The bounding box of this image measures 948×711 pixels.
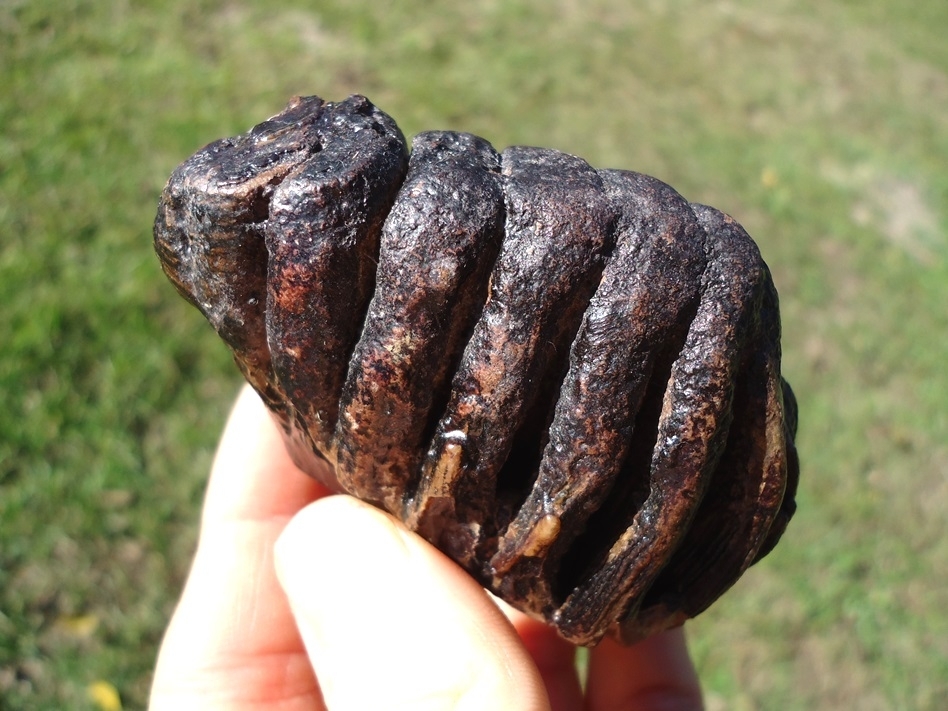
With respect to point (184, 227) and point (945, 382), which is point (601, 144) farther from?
point (184, 227)

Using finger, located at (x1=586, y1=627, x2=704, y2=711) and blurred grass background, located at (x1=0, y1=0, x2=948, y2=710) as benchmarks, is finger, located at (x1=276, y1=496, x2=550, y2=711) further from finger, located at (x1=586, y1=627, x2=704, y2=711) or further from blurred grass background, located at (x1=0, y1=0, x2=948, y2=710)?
blurred grass background, located at (x1=0, y1=0, x2=948, y2=710)

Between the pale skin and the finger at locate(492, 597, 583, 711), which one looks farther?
the finger at locate(492, 597, 583, 711)

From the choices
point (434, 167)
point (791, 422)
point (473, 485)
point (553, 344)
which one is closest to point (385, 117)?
point (434, 167)

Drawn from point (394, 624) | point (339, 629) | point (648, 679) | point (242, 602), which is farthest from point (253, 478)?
point (648, 679)

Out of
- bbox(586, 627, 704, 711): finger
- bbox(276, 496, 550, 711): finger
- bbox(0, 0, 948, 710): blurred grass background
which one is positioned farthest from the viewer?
bbox(0, 0, 948, 710): blurred grass background

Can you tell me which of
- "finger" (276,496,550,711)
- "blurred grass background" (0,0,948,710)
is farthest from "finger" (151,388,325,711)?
"blurred grass background" (0,0,948,710)

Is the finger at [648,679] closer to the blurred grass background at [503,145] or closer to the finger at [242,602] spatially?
the finger at [242,602]
